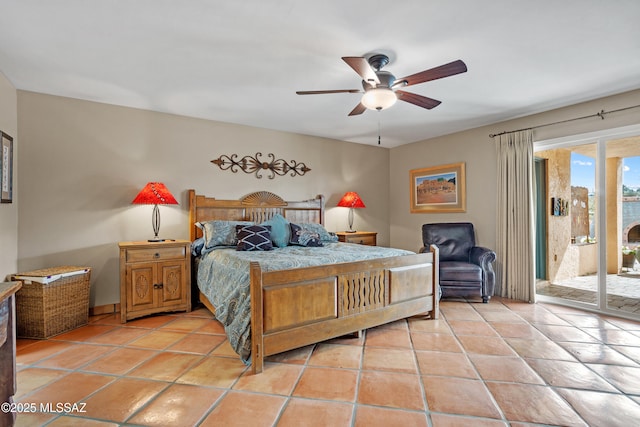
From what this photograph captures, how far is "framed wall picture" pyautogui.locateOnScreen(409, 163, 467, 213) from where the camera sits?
4.82 metres

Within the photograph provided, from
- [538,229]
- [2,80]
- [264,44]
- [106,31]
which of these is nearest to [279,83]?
[264,44]

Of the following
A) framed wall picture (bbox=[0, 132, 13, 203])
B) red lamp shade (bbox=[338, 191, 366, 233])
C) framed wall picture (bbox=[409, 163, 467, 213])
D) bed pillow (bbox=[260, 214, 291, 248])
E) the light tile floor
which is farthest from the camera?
red lamp shade (bbox=[338, 191, 366, 233])

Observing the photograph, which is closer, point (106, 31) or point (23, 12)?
point (23, 12)

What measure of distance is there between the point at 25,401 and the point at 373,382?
86.6 inches

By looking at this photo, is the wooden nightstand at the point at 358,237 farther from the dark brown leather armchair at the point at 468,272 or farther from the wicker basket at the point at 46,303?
the wicker basket at the point at 46,303

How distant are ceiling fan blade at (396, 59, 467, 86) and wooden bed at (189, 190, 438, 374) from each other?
1582 millimetres

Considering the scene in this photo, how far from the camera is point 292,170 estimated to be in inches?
191

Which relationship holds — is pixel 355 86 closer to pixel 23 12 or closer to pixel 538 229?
pixel 23 12

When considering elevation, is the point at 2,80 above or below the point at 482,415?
above

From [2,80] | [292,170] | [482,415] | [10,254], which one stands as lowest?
[482,415]

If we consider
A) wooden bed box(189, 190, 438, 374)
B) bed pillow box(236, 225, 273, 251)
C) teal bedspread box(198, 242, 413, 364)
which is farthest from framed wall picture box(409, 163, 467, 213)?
bed pillow box(236, 225, 273, 251)

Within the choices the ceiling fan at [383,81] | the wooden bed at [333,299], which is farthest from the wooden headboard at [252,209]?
the ceiling fan at [383,81]

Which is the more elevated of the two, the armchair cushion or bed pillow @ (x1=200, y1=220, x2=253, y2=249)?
bed pillow @ (x1=200, y1=220, x2=253, y2=249)

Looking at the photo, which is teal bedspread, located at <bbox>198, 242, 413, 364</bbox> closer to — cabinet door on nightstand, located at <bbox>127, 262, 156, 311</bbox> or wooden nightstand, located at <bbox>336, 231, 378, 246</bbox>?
cabinet door on nightstand, located at <bbox>127, 262, 156, 311</bbox>
